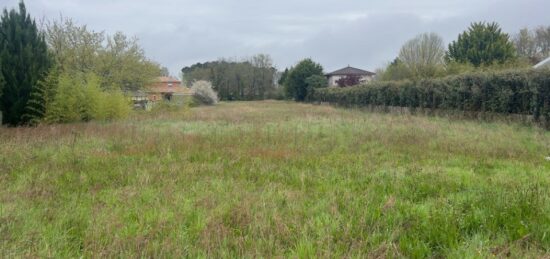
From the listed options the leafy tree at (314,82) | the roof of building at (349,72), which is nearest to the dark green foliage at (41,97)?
the leafy tree at (314,82)

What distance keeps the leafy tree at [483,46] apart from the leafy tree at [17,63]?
33392mm

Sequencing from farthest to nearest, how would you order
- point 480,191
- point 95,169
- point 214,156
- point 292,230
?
point 214,156 < point 95,169 < point 480,191 < point 292,230

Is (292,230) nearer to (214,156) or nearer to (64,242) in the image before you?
(64,242)

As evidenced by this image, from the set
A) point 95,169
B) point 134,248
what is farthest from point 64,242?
point 95,169

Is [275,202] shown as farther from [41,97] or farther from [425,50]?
[425,50]

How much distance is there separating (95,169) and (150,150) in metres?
1.95

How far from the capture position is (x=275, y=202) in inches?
168

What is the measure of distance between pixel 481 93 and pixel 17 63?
1903cm

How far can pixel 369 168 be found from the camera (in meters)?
6.16

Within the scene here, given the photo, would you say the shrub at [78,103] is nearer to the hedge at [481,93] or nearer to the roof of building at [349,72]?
the hedge at [481,93]

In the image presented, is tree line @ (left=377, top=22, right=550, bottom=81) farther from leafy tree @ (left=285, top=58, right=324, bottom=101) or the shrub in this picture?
the shrub

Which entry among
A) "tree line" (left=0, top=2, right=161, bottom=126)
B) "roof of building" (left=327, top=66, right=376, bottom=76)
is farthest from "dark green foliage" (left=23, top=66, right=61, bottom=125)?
"roof of building" (left=327, top=66, right=376, bottom=76)

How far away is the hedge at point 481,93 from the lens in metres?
13.1

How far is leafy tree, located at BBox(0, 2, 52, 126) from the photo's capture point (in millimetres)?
14320
